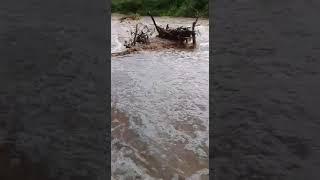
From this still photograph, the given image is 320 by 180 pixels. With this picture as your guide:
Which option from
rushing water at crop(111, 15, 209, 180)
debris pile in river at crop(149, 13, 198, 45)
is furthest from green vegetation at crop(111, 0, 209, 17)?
rushing water at crop(111, 15, 209, 180)

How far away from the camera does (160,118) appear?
497 centimetres

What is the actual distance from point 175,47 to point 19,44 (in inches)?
264

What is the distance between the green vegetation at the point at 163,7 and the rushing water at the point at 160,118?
5.82 meters

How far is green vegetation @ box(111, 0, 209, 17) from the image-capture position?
13570 millimetres

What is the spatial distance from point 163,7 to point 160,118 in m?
10.2

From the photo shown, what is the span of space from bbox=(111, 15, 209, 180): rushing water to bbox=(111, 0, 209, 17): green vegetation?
19.1 feet

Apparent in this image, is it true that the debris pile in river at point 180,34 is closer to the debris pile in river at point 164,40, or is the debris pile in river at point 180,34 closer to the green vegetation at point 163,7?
the debris pile in river at point 164,40

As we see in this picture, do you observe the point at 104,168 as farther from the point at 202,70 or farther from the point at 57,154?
the point at 202,70

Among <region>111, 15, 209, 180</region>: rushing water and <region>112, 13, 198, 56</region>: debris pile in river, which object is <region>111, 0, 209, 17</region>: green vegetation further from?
<region>111, 15, 209, 180</region>: rushing water

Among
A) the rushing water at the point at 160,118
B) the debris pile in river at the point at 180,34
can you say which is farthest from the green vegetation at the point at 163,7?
the rushing water at the point at 160,118

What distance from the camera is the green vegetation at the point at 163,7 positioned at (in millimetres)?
13570

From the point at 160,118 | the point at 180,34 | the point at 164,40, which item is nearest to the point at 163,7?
the point at 164,40

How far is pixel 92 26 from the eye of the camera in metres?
2.42

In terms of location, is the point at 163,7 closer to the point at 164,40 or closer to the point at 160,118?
the point at 164,40
